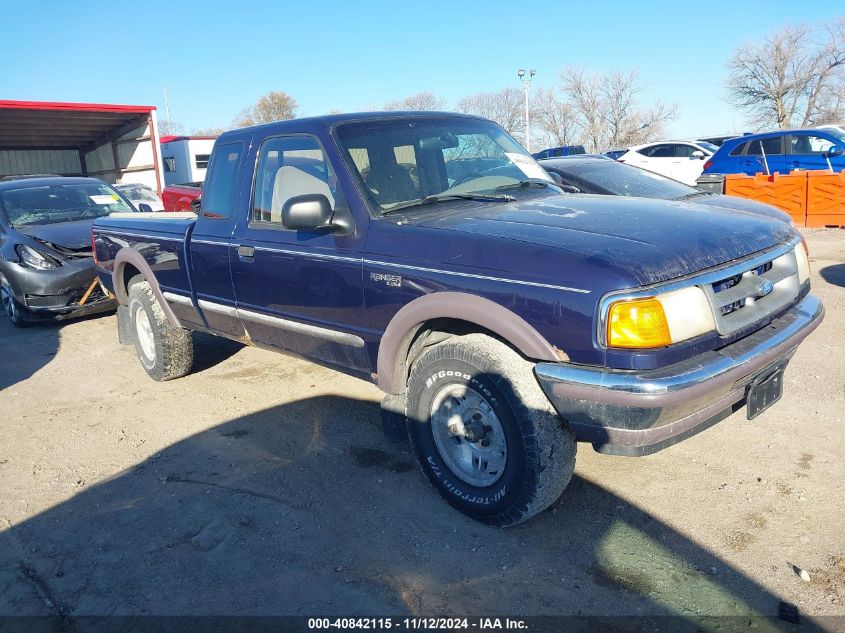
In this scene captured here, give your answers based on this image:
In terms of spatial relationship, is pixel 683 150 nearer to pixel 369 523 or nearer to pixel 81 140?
pixel 369 523

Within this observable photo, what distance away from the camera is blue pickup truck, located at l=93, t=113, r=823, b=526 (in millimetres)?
2648

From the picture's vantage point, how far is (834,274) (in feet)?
25.8

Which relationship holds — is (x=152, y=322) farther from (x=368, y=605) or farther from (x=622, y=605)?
(x=622, y=605)

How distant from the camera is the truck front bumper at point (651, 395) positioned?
101 inches

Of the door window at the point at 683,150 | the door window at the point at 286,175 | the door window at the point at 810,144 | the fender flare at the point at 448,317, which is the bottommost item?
the fender flare at the point at 448,317

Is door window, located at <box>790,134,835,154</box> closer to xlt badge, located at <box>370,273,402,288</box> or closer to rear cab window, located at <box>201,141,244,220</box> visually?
rear cab window, located at <box>201,141,244,220</box>

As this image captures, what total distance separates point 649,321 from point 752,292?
2.35 feet

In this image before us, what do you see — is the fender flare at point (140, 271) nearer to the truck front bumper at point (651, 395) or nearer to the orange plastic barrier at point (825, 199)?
the truck front bumper at point (651, 395)

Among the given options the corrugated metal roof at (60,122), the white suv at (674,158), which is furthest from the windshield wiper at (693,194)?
the corrugated metal roof at (60,122)

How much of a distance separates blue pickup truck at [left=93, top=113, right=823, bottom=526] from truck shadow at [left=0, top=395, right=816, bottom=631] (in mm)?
284

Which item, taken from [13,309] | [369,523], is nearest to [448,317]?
[369,523]

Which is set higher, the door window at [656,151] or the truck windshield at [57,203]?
the door window at [656,151]

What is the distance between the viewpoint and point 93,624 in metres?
2.69

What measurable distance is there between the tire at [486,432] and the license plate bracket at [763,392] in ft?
2.78
